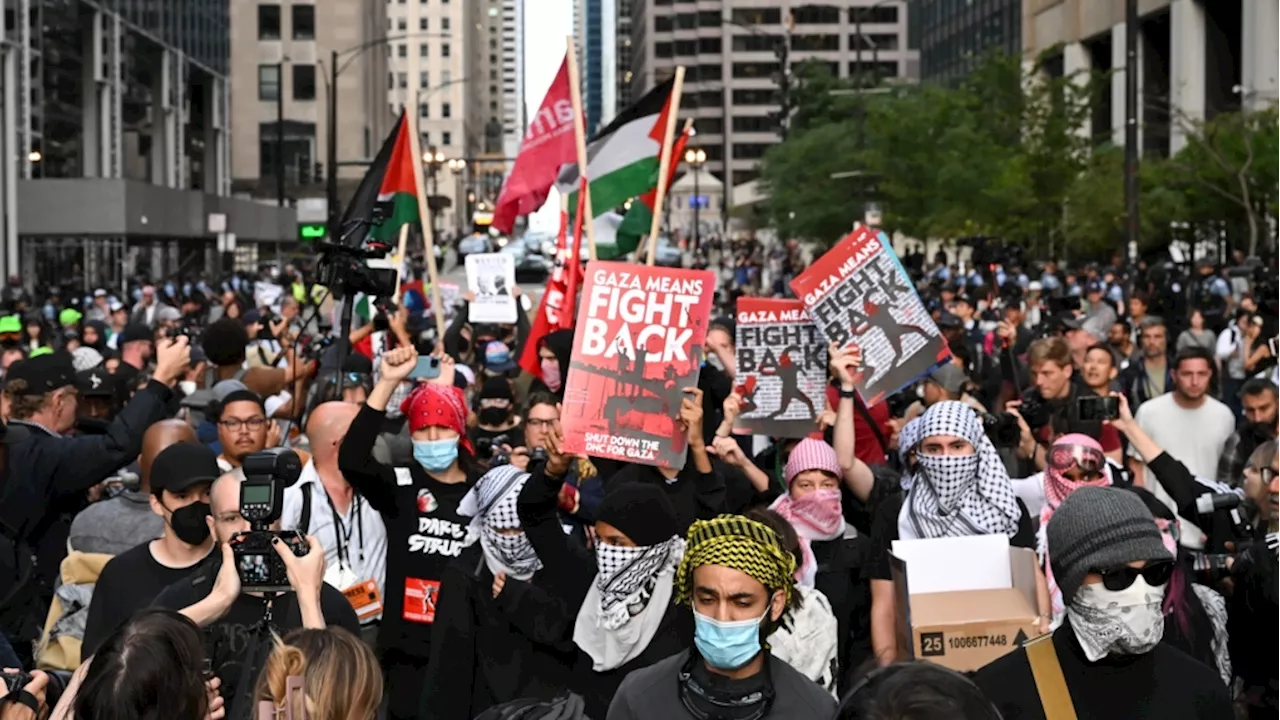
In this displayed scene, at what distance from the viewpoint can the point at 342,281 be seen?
368 inches

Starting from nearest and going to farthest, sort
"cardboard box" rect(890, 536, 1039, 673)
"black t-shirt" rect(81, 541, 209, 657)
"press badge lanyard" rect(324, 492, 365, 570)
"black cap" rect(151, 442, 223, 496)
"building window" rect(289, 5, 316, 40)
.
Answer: "cardboard box" rect(890, 536, 1039, 673), "black t-shirt" rect(81, 541, 209, 657), "black cap" rect(151, 442, 223, 496), "press badge lanyard" rect(324, 492, 365, 570), "building window" rect(289, 5, 316, 40)

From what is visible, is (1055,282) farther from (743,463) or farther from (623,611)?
(623,611)

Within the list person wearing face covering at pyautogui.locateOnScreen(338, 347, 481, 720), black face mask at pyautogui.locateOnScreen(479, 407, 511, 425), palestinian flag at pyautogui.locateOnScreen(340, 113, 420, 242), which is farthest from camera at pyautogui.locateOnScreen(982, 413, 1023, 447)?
palestinian flag at pyautogui.locateOnScreen(340, 113, 420, 242)

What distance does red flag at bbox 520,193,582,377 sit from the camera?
12.3m

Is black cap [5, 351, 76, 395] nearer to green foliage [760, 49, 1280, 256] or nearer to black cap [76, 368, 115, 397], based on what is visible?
black cap [76, 368, 115, 397]

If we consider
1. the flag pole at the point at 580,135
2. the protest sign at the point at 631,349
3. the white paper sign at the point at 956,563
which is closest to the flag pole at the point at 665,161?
the flag pole at the point at 580,135

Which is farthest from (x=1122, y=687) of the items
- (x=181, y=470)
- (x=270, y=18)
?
(x=270, y=18)

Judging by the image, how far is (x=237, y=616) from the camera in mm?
5812

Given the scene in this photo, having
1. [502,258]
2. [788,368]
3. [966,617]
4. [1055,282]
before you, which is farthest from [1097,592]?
[1055,282]

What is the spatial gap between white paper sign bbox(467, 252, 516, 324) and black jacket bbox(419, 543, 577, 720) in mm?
10274

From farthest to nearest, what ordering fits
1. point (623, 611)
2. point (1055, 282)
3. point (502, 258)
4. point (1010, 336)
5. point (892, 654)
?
point (1055, 282), point (502, 258), point (1010, 336), point (892, 654), point (623, 611)

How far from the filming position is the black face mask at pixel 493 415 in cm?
1019

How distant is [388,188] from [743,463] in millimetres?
6480

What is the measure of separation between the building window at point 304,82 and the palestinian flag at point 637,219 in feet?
315
